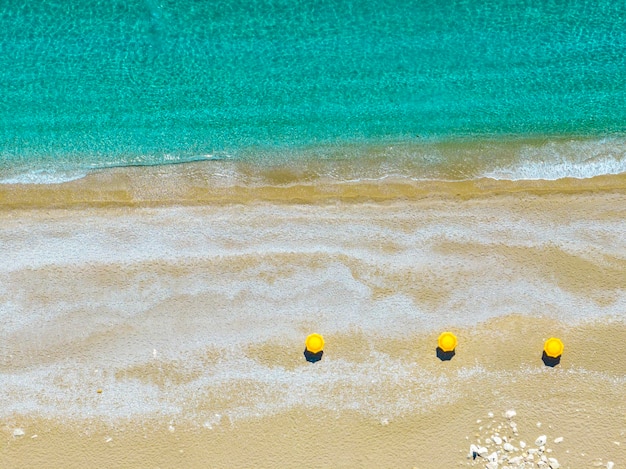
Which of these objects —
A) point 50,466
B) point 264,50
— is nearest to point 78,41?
point 264,50

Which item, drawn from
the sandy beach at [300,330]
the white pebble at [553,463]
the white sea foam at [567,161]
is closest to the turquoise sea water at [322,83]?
the white sea foam at [567,161]

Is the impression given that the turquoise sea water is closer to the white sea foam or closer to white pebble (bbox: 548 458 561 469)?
the white sea foam

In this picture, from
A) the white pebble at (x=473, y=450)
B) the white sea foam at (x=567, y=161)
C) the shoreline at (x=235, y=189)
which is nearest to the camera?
the white pebble at (x=473, y=450)

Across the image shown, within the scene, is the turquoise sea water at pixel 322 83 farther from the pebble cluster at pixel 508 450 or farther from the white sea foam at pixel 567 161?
the pebble cluster at pixel 508 450

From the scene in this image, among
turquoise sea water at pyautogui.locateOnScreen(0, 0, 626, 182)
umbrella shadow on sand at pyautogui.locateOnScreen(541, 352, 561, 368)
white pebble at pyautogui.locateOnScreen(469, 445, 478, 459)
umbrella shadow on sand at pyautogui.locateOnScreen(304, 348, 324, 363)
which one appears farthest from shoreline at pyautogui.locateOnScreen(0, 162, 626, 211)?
white pebble at pyautogui.locateOnScreen(469, 445, 478, 459)

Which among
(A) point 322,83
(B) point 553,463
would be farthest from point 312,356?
(A) point 322,83

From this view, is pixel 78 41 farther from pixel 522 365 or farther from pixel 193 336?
pixel 522 365
